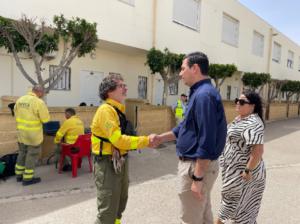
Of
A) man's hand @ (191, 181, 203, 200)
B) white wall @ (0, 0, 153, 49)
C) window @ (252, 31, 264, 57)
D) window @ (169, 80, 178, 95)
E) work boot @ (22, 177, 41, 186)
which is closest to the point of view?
man's hand @ (191, 181, 203, 200)

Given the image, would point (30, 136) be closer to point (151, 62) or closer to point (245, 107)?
point (245, 107)

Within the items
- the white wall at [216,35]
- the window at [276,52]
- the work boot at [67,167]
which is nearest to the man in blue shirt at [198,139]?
the work boot at [67,167]

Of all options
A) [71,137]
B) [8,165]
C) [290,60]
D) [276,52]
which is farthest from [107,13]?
[290,60]

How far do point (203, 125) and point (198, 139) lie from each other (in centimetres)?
16

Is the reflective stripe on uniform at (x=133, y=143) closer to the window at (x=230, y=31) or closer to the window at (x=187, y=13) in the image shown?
the window at (x=187, y=13)

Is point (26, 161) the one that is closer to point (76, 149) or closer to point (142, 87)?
point (76, 149)

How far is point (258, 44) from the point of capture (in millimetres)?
21984

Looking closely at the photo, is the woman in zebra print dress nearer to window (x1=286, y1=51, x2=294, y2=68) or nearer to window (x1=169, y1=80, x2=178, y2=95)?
window (x1=169, y1=80, x2=178, y2=95)

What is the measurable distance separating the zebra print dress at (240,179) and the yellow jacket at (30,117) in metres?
3.60

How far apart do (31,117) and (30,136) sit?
0.36 meters

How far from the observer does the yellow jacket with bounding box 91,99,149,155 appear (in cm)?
284

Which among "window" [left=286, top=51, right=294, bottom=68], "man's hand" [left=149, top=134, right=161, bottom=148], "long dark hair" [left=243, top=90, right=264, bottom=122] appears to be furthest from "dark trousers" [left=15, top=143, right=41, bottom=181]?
"window" [left=286, top=51, right=294, bottom=68]

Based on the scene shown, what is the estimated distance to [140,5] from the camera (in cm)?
1049


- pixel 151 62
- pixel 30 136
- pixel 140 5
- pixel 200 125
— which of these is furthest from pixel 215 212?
pixel 140 5
